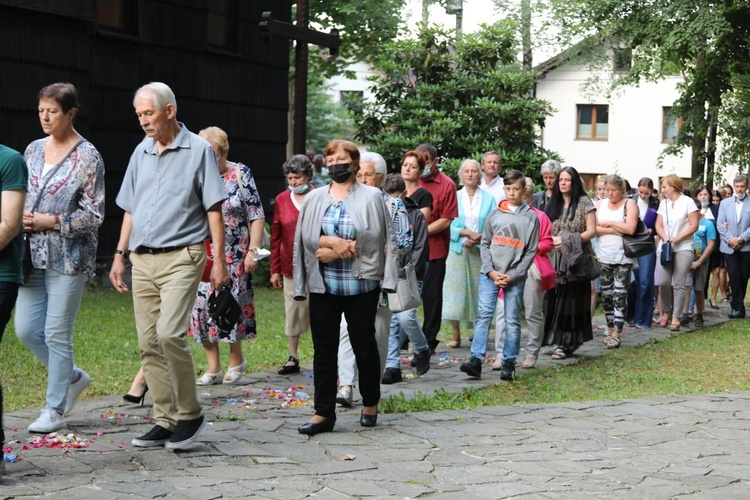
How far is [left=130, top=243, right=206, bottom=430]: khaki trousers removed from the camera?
666cm

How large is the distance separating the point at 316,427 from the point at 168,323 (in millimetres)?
1317

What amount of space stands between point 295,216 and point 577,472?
4.42 meters

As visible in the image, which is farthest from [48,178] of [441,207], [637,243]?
[637,243]

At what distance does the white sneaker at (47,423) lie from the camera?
710 cm

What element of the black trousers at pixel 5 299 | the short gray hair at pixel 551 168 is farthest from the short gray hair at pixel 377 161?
the short gray hair at pixel 551 168

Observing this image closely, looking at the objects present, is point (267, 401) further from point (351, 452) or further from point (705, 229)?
point (705, 229)

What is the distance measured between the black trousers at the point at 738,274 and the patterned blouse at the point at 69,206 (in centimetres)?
1235

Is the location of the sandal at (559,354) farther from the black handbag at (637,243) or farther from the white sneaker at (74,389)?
the white sneaker at (74,389)

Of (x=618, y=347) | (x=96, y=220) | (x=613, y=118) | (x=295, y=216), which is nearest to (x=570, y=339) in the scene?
(x=618, y=347)

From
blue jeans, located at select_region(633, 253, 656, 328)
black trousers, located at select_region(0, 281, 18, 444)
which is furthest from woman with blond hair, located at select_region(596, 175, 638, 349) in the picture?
black trousers, located at select_region(0, 281, 18, 444)

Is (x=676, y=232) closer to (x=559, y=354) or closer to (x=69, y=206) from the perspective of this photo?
(x=559, y=354)

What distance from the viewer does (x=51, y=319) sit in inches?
280

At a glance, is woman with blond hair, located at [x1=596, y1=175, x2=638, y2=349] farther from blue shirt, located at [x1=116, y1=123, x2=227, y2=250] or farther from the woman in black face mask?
blue shirt, located at [x1=116, y1=123, x2=227, y2=250]

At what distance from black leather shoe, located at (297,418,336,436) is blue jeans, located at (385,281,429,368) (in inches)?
97.8
